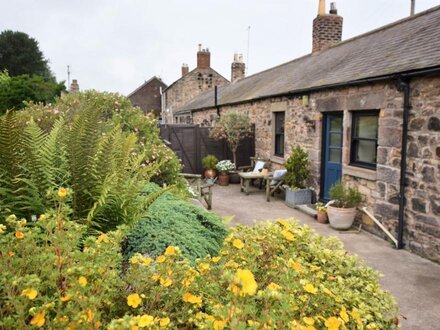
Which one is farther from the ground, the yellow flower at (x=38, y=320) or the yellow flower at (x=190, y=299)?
the yellow flower at (x=38, y=320)

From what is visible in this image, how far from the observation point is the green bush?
8.48ft

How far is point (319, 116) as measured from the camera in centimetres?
884

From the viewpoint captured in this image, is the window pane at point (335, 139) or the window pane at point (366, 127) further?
the window pane at point (335, 139)

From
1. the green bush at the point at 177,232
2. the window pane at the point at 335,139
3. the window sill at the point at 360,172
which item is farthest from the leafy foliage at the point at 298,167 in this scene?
the green bush at the point at 177,232

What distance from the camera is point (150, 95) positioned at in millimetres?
40156

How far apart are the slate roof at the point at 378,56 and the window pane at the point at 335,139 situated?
1241 mm

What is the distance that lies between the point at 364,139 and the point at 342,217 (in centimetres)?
173

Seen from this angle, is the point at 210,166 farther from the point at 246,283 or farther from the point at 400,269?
the point at 246,283

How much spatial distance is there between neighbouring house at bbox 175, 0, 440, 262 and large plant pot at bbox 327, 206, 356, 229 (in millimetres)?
294

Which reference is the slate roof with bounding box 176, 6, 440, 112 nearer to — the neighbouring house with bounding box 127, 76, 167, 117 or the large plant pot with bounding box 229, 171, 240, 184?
the large plant pot with bounding box 229, 171, 240, 184

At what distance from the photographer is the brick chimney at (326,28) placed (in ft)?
40.3

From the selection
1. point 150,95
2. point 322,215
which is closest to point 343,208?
point 322,215

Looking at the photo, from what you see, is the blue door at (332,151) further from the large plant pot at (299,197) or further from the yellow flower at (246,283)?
the yellow flower at (246,283)

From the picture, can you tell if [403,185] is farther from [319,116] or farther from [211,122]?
[211,122]
